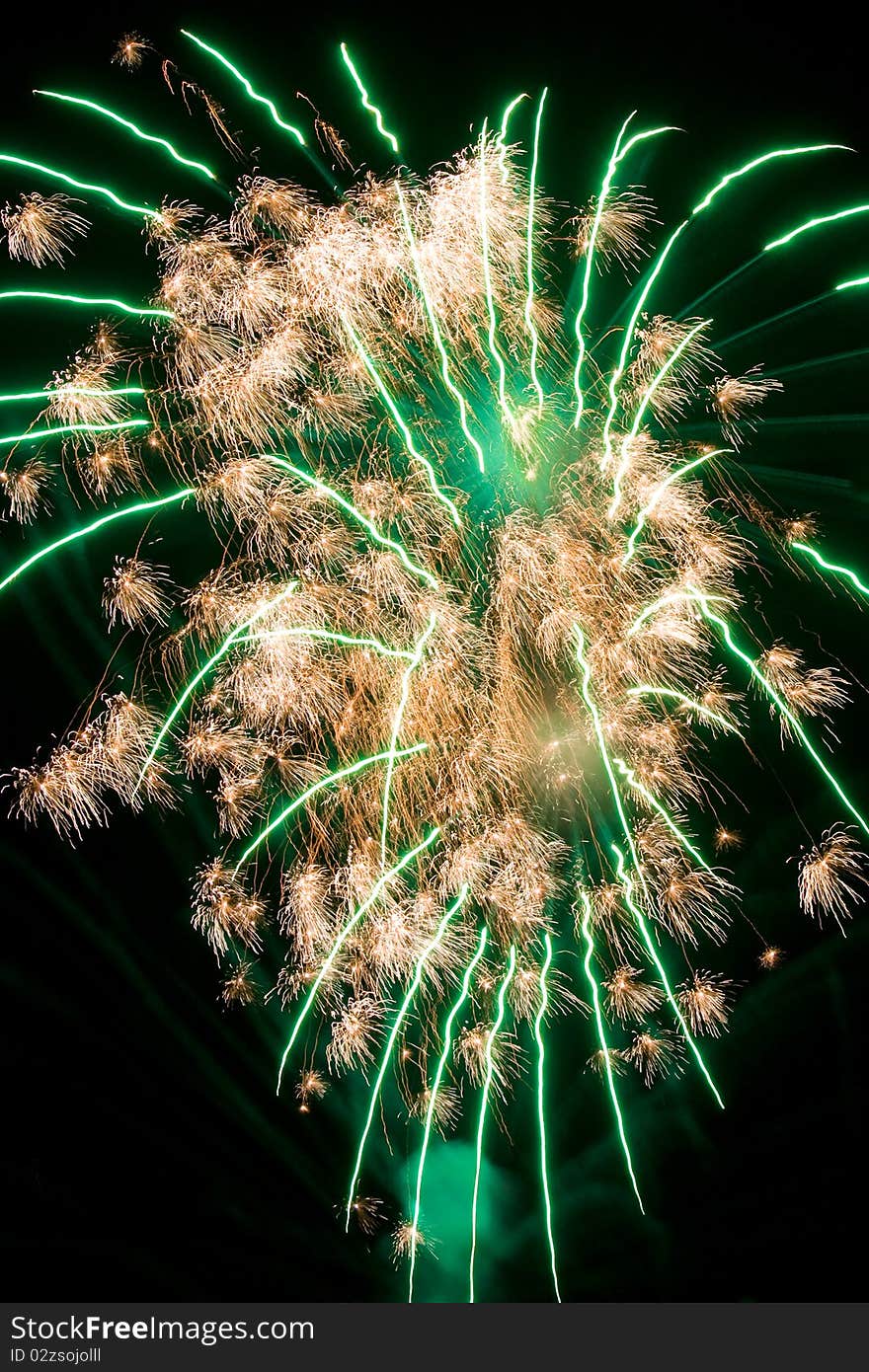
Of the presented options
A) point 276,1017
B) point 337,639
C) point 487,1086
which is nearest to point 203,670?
point 337,639

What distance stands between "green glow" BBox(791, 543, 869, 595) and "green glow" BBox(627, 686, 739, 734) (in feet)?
1.95

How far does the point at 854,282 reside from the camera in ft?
8.40

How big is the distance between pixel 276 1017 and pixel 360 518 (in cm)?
167

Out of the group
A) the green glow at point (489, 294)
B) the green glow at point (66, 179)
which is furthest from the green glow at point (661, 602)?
the green glow at point (66, 179)

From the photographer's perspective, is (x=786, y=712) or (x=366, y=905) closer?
(x=366, y=905)

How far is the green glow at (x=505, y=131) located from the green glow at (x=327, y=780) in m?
1.79

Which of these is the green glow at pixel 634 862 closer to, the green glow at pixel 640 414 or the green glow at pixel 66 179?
the green glow at pixel 640 414

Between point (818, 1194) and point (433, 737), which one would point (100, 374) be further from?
point (818, 1194)

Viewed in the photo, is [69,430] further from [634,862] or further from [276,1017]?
[634,862]

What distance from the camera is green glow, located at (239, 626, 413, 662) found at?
2.34m

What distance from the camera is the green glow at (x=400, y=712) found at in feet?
7.71

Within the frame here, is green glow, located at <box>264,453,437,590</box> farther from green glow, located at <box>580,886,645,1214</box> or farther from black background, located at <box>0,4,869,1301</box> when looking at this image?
green glow, located at <box>580,886,645,1214</box>

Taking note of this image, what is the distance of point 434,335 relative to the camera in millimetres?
2346
